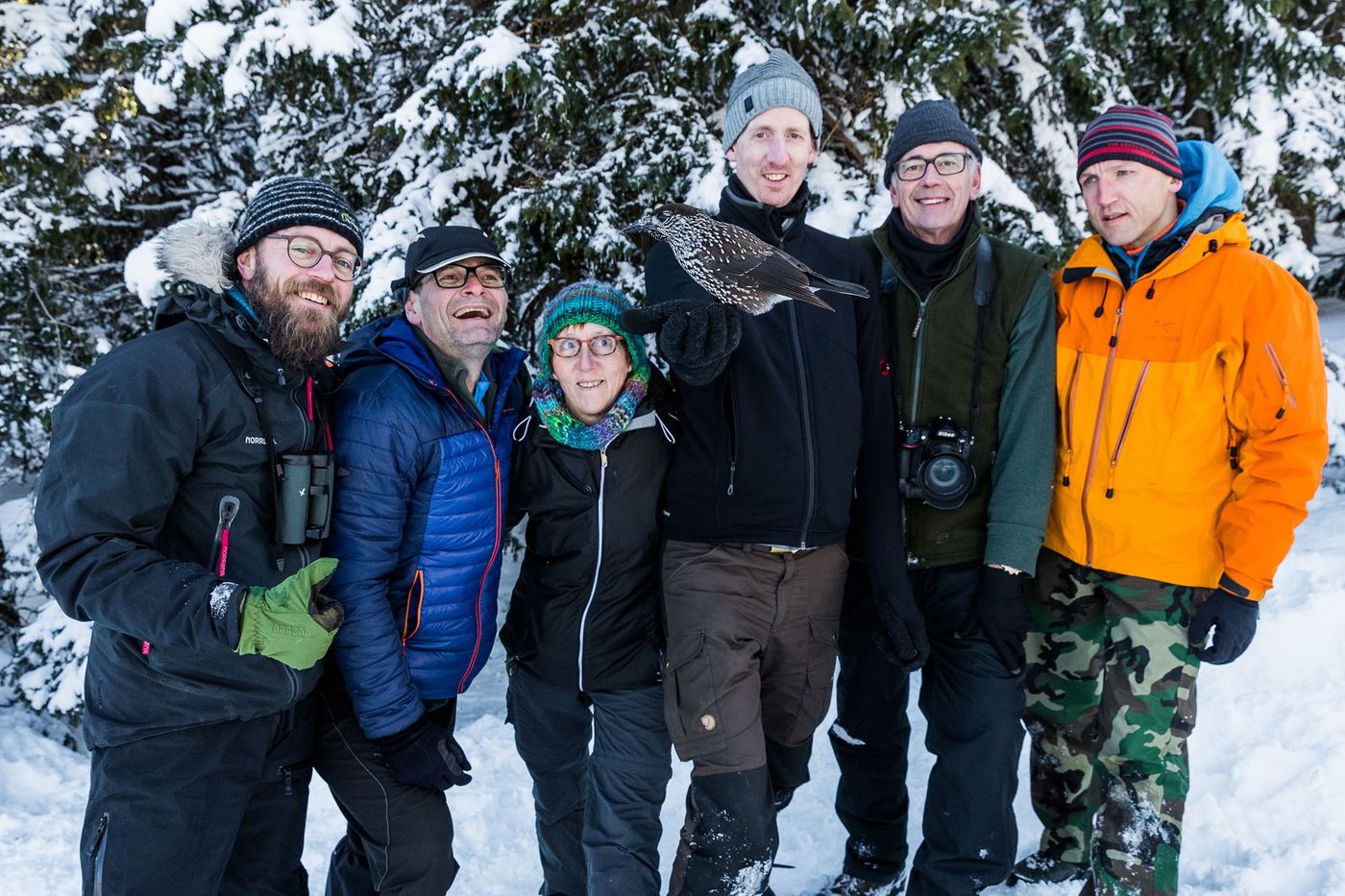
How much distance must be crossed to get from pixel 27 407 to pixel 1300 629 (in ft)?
25.8

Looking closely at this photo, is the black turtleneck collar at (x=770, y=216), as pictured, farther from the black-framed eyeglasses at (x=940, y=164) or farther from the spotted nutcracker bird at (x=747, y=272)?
the black-framed eyeglasses at (x=940, y=164)

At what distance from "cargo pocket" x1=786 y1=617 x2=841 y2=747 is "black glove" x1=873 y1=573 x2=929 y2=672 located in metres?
0.18

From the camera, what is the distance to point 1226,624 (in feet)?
8.59

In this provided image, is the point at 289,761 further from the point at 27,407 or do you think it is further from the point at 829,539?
the point at 27,407

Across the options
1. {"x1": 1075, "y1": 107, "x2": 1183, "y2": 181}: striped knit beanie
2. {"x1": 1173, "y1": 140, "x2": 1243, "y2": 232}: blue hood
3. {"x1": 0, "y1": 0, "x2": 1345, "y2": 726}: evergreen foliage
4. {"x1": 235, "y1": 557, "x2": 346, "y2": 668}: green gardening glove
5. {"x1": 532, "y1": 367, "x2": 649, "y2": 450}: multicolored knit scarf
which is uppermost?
{"x1": 0, "y1": 0, "x2": 1345, "y2": 726}: evergreen foliage

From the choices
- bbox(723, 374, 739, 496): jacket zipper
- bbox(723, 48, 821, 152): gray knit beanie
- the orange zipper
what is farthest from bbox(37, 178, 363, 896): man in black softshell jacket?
bbox(723, 48, 821, 152): gray knit beanie

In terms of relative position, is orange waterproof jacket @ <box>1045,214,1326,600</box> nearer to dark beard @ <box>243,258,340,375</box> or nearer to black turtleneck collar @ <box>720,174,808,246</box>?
black turtleneck collar @ <box>720,174,808,246</box>

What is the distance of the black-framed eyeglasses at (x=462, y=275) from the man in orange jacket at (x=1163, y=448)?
204cm

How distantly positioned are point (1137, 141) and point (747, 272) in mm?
1339

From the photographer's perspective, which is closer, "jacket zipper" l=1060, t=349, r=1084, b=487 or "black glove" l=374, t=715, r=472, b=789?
"black glove" l=374, t=715, r=472, b=789

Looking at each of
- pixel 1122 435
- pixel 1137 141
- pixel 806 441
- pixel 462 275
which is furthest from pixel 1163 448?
pixel 462 275

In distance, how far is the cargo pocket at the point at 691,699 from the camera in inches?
104

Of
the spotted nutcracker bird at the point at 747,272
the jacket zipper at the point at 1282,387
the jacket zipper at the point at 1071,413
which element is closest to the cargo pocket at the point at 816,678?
the jacket zipper at the point at 1071,413

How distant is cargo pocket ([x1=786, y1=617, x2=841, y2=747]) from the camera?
2.87 m
